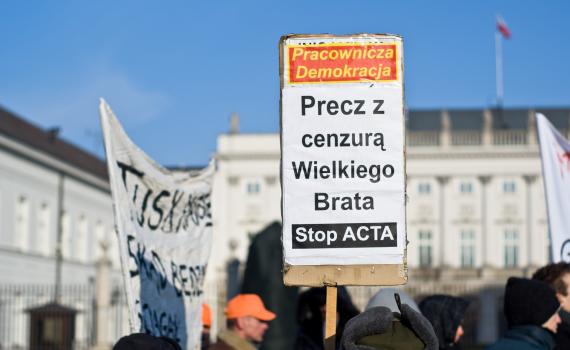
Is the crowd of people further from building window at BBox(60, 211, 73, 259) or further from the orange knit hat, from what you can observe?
building window at BBox(60, 211, 73, 259)

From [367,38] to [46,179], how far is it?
38.0 metres

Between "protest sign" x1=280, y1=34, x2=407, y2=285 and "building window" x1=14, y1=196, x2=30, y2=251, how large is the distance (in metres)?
34.6

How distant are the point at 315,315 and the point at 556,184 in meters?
1.80

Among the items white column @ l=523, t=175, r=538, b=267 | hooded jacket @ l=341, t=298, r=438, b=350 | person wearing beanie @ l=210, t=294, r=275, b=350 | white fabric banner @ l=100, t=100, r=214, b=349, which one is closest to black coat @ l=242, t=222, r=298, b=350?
white fabric banner @ l=100, t=100, r=214, b=349

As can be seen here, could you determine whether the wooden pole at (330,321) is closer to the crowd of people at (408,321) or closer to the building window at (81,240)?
the crowd of people at (408,321)

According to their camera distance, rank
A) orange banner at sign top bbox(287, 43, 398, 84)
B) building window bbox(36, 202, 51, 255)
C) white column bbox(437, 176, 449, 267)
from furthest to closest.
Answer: white column bbox(437, 176, 449, 267)
building window bbox(36, 202, 51, 255)
orange banner at sign top bbox(287, 43, 398, 84)

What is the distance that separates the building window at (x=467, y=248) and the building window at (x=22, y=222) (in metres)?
37.1

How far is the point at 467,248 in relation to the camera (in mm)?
72562

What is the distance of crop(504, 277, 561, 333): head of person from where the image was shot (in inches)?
203

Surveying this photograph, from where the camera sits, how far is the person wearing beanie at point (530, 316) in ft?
16.8

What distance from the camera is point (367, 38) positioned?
5035 millimetres

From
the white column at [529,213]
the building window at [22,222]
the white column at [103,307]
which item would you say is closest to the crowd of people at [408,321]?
the white column at [103,307]

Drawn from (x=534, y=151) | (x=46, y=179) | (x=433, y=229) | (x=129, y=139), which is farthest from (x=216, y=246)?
(x=129, y=139)

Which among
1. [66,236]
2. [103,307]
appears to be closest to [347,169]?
[103,307]
